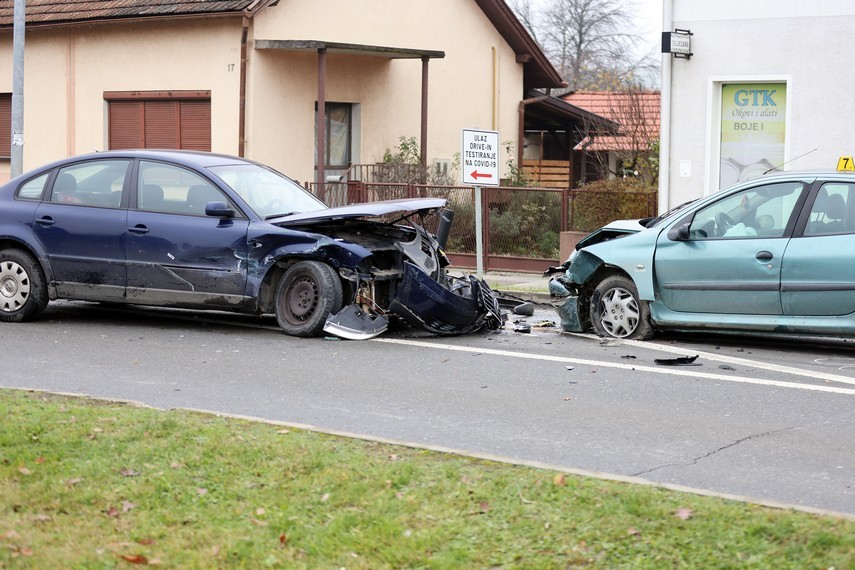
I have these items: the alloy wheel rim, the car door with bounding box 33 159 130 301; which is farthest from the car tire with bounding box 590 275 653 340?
the alloy wheel rim

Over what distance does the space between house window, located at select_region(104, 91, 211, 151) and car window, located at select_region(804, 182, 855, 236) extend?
1413 cm

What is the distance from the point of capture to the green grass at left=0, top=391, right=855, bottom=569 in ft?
15.3

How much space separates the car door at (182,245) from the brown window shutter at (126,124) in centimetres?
1173

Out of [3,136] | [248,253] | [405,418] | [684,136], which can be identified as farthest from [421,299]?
[3,136]

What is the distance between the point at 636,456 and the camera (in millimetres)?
6441

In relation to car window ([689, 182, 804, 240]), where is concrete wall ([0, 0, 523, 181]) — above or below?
above

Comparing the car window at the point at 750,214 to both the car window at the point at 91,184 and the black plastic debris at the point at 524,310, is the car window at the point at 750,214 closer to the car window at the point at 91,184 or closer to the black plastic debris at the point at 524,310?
the black plastic debris at the point at 524,310

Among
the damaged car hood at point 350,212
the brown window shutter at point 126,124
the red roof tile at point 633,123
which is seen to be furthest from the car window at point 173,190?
the brown window shutter at point 126,124

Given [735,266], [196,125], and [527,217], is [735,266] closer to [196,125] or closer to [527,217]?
[527,217]

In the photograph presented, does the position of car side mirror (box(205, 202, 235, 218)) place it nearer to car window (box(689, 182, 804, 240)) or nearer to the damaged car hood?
the damaged car hood

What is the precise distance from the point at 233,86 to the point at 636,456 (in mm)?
16433

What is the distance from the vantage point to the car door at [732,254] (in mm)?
10133

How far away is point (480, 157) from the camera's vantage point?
15.3 meters

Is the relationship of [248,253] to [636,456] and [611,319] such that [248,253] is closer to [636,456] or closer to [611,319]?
[611,319]
